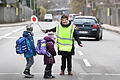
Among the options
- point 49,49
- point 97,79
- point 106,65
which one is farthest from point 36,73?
point 106,65

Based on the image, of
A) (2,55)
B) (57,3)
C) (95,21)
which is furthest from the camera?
(57,3)

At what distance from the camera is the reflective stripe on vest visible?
10598mm

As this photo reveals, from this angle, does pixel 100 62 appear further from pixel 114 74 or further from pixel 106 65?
pixel 114 74

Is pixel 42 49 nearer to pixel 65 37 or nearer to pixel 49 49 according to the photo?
pixel 49 49

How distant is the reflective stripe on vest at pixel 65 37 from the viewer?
10598 millimetres

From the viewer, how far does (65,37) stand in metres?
10.6

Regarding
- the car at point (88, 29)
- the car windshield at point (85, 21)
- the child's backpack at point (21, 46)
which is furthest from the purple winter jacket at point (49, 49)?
the car windshield at point (85, 21)

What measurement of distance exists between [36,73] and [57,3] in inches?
7322

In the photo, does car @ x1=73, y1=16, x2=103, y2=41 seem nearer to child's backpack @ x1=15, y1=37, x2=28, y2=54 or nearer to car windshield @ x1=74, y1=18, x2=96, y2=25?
car windshield @ x1=74, y1=18, x2=96, y2=25

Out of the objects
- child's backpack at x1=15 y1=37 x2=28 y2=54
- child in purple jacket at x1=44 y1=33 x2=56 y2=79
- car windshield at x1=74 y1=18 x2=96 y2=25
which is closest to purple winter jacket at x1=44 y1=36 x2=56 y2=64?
child in purple jacket at x1=44 y1=33 x2=56 y2=79

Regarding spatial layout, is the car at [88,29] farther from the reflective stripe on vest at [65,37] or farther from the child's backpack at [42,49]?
the child's backpack at [42,49]

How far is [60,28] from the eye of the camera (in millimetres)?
10633

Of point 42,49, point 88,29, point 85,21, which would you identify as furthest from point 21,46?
point 85,21

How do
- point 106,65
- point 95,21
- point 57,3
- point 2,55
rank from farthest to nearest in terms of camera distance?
point 57,3 → point 95,21 → point 2,55 → point 106,65
